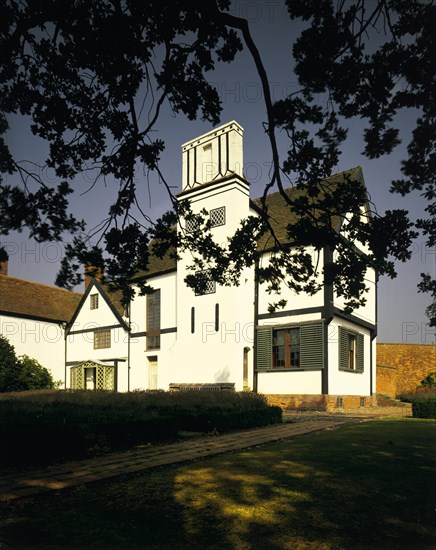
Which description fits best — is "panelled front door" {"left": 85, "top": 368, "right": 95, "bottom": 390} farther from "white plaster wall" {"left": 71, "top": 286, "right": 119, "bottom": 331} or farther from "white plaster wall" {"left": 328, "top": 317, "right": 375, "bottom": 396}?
"white plaster wall" {"left": 328, "top": 317, "right": 375, "bottom": 396}

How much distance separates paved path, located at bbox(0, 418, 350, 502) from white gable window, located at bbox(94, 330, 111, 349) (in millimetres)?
21958

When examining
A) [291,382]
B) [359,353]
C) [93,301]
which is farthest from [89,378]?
[359,353]

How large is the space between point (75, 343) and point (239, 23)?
32898 mm

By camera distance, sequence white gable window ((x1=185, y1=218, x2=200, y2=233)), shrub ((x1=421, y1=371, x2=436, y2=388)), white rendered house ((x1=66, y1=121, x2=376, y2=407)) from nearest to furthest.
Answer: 1. white gable window ((x1=185, y1=218, x2=200, y2=233))
2. white rendered house ((x1=66, y1=121, x2=376, y2=407))
3. shrub ((x1=421, y1=371, x2=436, y2=388))

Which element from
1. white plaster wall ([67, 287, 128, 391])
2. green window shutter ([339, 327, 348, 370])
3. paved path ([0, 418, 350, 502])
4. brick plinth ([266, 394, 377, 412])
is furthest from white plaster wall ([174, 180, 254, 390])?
paved path ([0, 418, 350, 502])

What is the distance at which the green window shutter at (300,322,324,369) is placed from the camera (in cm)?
2212

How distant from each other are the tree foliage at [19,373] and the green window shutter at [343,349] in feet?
67.4

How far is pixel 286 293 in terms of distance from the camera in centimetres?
2355

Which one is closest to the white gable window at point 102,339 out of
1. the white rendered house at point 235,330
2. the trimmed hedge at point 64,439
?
the white rendered house at point 235,330

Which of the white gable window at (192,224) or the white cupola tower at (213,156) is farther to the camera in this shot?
the white cupola tower at (213,156)

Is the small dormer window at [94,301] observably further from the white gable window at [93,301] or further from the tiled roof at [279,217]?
the tiled roof at [279,217]

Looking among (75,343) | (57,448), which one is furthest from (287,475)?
(75,343)

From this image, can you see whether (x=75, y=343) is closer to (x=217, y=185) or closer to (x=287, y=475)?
(x=217, y=185)

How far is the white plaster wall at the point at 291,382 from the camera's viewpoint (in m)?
22.2
